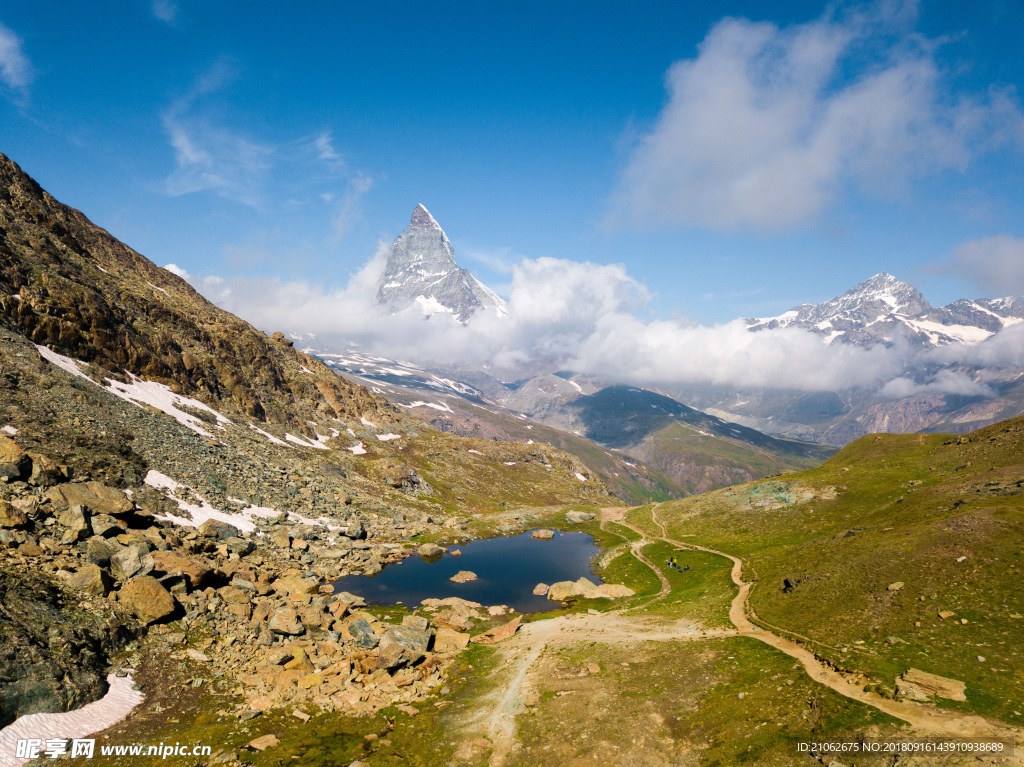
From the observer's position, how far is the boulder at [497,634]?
63.0 metres

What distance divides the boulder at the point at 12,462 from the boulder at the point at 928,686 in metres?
84.9

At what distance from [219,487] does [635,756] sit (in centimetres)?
9267

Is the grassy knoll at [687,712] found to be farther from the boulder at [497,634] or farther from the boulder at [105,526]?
the boulder at [105,526]

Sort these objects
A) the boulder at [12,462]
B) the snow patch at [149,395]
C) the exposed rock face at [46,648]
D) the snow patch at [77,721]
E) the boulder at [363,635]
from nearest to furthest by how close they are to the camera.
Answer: the snow patch at [77,721], the exposed rock face at [46,648], the boulder at [12,462], the boulder at [363,635], the snow patch at [149,395]

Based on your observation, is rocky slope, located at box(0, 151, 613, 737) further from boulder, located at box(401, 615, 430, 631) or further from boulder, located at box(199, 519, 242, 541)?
boulder, located at box(401, 615, 430, 631)

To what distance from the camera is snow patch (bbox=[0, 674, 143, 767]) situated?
28.1m

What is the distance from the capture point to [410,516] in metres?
139

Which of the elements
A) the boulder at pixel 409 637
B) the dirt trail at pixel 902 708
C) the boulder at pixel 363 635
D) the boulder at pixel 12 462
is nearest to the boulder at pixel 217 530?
the boulder at pixel 12 462

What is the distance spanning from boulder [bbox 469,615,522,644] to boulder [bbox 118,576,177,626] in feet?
122

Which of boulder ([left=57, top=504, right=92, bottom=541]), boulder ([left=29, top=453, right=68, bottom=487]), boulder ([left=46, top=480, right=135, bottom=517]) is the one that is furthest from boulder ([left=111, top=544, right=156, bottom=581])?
boulder ([left=29, top=453, right=68, bottom=487])

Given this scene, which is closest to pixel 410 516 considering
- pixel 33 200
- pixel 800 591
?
pixel 800 591

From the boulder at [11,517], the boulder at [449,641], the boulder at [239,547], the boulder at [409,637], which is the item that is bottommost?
the boulder at [449,641]

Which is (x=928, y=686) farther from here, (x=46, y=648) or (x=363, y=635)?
(x=46, y=648)

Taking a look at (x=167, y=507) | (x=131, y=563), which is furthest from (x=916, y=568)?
(x=167, y=507)
